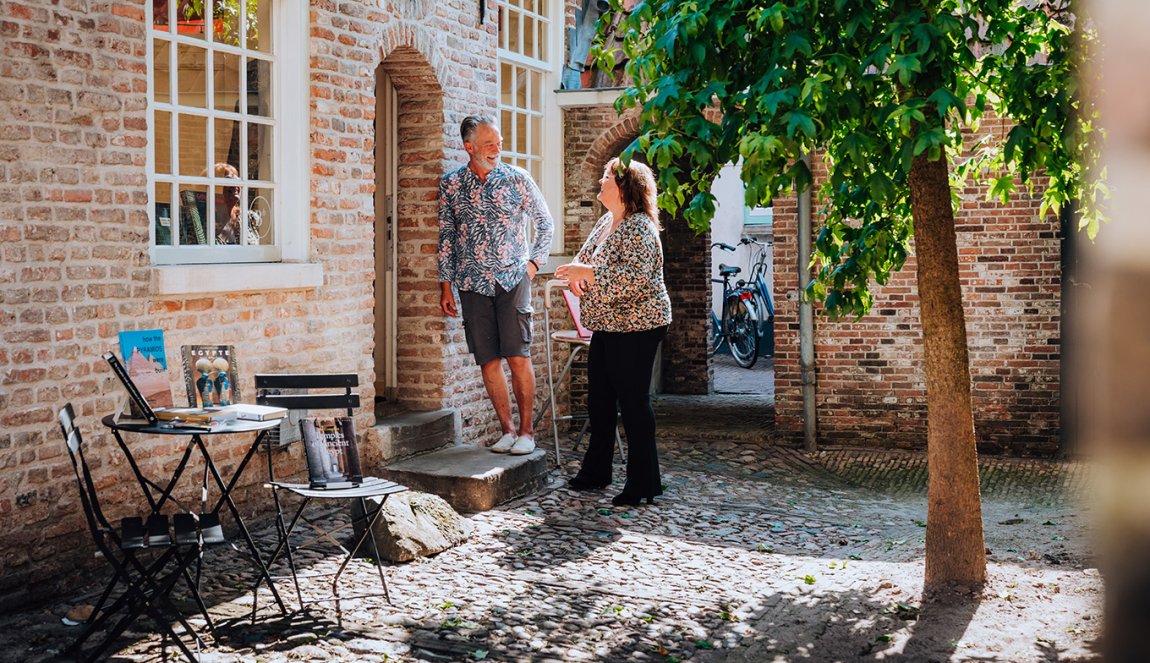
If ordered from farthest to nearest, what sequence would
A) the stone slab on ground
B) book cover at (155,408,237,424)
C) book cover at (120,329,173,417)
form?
the stone slab on ground
book cover at (120,329,173,417)
book cover at (155,408,237,424)

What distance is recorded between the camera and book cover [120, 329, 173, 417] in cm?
502

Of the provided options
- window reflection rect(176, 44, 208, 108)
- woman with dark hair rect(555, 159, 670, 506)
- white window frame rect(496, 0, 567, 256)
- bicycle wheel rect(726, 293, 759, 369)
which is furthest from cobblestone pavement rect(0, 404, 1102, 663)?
bicycle wheel rect(726, 293, 759, 369)

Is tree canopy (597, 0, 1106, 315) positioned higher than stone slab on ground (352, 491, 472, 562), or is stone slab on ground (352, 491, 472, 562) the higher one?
tree canopy (597, 0, 1106, 315)

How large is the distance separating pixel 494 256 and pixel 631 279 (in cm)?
109

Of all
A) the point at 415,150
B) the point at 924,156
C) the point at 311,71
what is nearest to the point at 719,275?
the point at 415,150

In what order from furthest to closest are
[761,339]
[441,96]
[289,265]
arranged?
[761,339] < [441,96] < [289,265]

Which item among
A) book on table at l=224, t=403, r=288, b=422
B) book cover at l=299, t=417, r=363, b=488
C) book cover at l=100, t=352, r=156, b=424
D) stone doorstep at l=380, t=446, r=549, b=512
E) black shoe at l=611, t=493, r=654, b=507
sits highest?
book cover at l=100, t=352, r=156, b=424

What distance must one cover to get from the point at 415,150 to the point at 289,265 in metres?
2.04

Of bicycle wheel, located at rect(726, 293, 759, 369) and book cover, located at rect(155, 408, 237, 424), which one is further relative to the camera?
bicycle wheel, located at rect(726, 293, 759, 369)

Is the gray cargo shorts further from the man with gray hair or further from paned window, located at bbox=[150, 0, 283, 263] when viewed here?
paned window, located at bbox=[150, 0, 283, 263]

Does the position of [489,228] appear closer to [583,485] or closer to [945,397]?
[583,485]

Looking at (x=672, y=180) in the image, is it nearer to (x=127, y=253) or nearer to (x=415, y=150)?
(x=127, y=253)

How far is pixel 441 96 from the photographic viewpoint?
28.5ft

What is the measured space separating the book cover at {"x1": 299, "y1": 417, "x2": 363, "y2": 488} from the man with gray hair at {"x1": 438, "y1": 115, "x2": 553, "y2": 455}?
2563 millimetres
